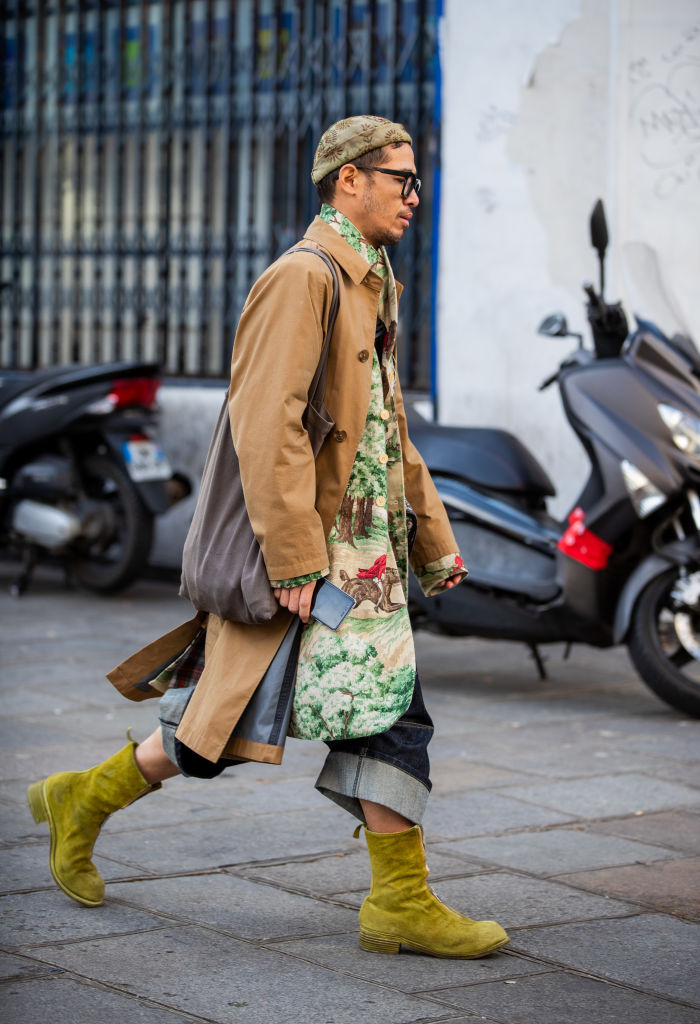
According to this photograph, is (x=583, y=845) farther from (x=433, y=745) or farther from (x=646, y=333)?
(x=646, y=333)

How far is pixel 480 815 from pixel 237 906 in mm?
1047

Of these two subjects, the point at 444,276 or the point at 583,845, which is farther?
the point at 444,276

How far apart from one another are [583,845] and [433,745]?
1235 mm

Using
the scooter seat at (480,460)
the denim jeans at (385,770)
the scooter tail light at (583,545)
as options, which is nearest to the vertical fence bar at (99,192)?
the scooter seat at (480,460)

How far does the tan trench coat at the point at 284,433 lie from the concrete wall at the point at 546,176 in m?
4.70

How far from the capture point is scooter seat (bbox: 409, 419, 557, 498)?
6.14 metres

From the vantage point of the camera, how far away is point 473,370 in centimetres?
819

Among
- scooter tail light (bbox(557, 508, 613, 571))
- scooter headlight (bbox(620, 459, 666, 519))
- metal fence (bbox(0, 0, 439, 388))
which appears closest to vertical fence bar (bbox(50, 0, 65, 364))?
metal fence (bbox(0, 0, 439, 388))

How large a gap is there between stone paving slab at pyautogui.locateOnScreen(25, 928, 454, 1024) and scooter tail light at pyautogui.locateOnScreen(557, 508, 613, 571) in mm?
2821

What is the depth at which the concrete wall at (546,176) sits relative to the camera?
7477 mm

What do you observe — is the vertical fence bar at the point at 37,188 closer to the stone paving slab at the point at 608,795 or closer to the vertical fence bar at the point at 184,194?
the vertical fence bar at the point at 184,194

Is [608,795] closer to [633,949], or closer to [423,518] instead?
[633,949]

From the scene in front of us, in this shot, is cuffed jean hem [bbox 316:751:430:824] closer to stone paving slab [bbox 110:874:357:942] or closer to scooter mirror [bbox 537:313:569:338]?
stone paving slab [bbox 110:874:357:942]

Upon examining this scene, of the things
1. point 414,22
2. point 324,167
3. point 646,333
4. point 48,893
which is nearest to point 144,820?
point 48,893
